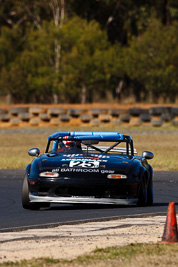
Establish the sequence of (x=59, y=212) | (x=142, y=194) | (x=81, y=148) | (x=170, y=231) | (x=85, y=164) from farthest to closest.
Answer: (x=81, y=148), (x=142, y=194), (x=85, y=164), (x=59, y=212), (x=170, y=231)

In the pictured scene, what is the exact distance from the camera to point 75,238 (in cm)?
820

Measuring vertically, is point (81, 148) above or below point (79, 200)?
above

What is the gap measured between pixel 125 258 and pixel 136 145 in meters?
20.2

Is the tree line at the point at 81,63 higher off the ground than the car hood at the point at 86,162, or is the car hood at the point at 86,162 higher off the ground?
the car hood at the point at 86,162

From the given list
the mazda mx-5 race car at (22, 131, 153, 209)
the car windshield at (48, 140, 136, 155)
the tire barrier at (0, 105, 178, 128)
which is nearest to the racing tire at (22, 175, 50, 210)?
the mazda mx-5 race car at (22, 131, 153, 209)

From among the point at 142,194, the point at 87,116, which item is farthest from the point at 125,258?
the point at 87,116

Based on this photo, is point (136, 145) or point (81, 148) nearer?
point (81, 148)

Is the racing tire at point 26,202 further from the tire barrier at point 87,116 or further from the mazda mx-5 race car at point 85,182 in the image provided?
the tire barrier at point 87,116

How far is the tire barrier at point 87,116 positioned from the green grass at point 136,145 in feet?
1.49

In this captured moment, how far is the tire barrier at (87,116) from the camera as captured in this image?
35.0 metres

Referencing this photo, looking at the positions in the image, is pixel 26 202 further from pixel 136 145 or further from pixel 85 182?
pixel 136 145

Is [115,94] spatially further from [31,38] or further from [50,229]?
[50,229]

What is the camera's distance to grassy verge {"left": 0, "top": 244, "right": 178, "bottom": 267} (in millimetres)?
6586

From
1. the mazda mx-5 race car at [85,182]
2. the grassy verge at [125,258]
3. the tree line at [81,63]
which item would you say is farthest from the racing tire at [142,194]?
the tree line at [81,63]
